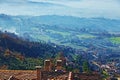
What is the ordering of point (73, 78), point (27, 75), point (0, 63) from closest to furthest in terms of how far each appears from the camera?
point (73, 78)
point (27, 75)
point (0, 63)

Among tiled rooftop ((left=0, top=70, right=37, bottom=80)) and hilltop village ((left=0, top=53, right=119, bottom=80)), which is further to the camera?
tiled rooftop ((left=0, top=70, right=37, bottom=80))

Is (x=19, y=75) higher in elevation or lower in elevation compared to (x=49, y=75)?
lower

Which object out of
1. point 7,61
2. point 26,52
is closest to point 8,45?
point 26,52

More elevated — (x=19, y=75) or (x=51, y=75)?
(x=51, y=75)

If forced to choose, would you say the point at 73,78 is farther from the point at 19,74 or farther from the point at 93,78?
the point at 19,74

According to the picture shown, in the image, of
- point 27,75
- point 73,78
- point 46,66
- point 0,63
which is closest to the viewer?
point 73,78

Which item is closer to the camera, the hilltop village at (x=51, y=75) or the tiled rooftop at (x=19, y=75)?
the hilltop village at (x=51, y=75)

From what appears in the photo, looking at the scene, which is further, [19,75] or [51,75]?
[19,75]

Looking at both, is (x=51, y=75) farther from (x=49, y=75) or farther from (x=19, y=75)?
(x=19, y=75)

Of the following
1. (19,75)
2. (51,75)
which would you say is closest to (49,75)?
(51,75)

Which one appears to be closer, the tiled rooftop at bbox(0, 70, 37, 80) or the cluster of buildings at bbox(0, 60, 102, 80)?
the cluster of buildings at bbox(0, 60, 102, 80)

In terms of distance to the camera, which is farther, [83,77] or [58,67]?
[58,67]
